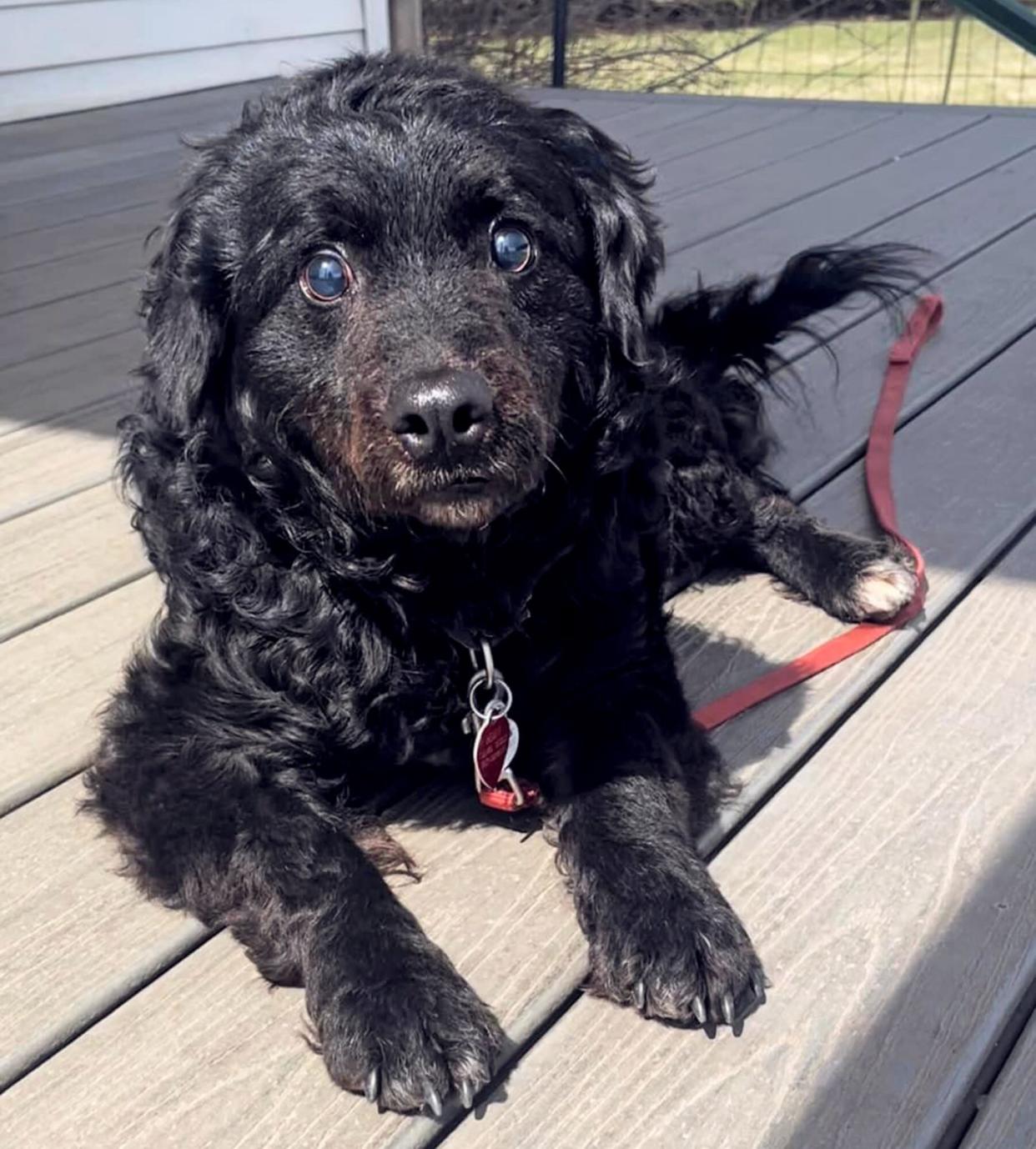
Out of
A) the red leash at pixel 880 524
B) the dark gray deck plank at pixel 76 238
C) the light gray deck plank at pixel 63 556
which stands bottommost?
the dark gray deck plank at pixel 76 238

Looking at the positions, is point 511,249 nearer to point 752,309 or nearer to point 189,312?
point 189,312

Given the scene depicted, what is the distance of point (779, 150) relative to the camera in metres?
5.34

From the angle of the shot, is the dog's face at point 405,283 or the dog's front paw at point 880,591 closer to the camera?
the dog's face at point 405,283

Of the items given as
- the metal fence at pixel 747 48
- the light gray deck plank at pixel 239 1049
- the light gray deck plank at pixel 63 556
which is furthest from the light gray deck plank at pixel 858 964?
the metal fence at pixel 747 48

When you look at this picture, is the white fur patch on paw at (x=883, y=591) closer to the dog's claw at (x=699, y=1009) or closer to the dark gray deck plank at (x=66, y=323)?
the dog's claw at (x=699, y=1009)

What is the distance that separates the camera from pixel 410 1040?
1.51 metres

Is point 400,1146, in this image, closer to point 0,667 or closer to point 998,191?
point 0,667

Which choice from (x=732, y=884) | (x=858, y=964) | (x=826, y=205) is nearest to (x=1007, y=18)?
(x=826, y=205)

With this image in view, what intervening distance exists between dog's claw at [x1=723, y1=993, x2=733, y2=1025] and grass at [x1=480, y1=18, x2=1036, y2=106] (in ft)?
21.4

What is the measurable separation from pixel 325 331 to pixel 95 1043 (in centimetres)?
93

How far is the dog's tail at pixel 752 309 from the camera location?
9.64ft

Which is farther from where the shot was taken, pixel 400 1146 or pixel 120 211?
pixel 120 211

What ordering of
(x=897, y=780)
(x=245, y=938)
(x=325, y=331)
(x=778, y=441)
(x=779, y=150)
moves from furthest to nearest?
(x=779, y=150)
(x=778, y=441)
(x=897, y=780)
(x=325, y=331)
(x=245, y=938)

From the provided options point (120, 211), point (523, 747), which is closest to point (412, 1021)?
point (523, 747)
